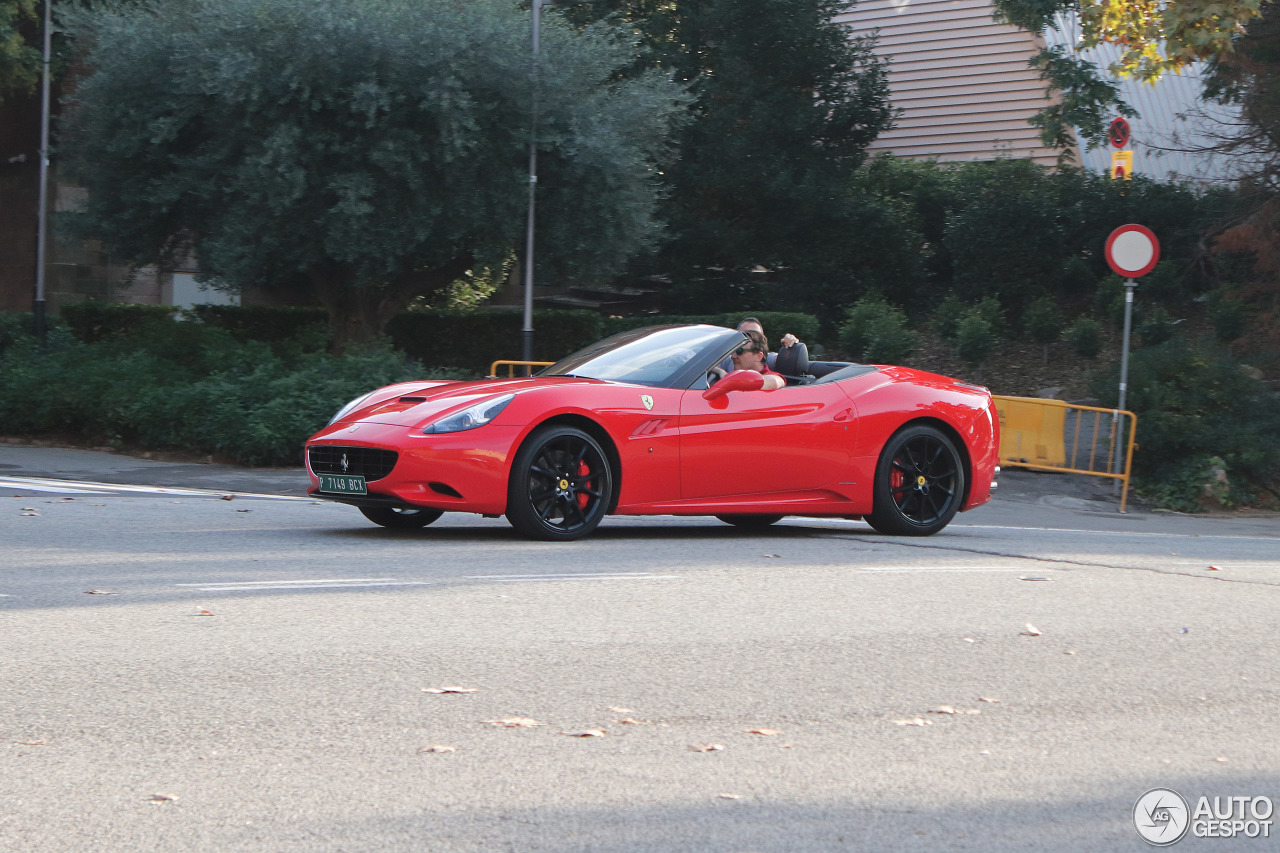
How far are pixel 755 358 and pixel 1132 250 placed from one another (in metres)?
8.46

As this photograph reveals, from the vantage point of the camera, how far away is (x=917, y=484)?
33.8 feet

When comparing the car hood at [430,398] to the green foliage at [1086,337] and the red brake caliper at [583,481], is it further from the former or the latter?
the green foliage at [1086,337]

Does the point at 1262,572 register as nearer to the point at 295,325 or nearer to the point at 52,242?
the point at 295,325

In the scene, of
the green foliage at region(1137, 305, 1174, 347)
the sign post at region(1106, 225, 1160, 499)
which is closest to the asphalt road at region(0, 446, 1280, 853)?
the sign post at region(1106, 225, 1160, 499)

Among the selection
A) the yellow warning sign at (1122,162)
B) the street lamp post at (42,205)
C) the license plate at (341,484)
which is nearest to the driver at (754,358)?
the license plate at (341,484)

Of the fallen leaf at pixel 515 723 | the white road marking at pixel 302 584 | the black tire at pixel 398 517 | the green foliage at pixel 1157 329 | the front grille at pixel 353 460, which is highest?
the green foliage at pixel 1157 329

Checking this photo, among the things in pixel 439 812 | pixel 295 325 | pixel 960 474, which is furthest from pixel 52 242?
pixel 439 812

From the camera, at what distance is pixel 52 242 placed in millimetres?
30781

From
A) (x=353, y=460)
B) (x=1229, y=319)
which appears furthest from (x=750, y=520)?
(x=1229, y=319)

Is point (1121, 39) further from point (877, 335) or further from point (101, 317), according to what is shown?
point (101, 317)

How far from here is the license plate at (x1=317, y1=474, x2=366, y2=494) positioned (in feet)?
28.1

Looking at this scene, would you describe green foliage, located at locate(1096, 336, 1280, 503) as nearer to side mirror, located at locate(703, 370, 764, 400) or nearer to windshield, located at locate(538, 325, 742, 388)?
windshield, located at locate(538, 325, 742, 388)

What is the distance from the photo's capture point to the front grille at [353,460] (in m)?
8.45

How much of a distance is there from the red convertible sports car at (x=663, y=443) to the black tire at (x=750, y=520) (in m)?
0.99
